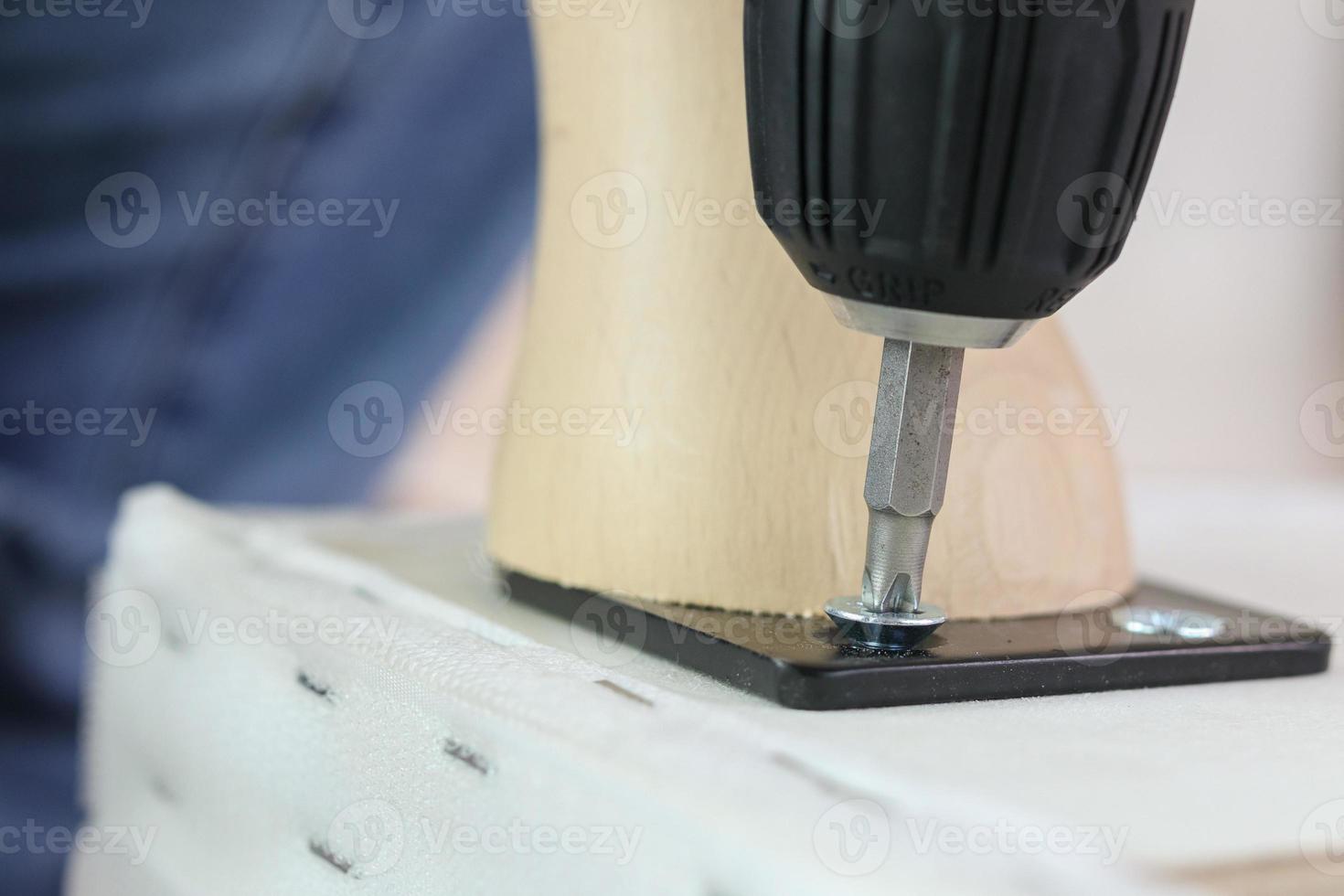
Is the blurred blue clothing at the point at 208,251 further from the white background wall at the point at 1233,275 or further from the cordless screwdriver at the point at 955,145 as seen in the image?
the cordless screwdriver at the point at 955,145

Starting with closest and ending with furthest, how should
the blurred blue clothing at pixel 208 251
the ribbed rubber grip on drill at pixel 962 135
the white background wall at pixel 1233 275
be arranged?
1. the ribbed rubber grip on drill at pixel 962 135
2. the blurred blue clothing at pixel 208 251
3. the white background wall at pixel 1233 275

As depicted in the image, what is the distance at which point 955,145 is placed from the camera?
11.0 inches

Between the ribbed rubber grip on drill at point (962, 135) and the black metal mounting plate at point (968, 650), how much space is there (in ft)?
0.30

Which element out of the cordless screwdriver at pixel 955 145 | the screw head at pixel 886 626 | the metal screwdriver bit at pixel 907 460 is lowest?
the screw head at pixel 886 626

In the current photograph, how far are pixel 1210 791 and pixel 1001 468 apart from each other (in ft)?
0.48

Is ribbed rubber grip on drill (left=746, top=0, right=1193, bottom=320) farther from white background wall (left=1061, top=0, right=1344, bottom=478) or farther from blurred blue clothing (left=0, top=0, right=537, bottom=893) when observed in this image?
white background wall (left=1061, top=0, right=1344, bottom=478)

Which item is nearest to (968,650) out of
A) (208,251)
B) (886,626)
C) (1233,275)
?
(886,626)

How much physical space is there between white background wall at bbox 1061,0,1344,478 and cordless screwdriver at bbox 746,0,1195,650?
0.69 m

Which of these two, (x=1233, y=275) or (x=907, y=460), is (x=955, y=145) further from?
(x=1233, y=275)

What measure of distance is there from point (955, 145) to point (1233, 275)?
0.80 meters

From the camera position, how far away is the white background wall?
0.97 meters

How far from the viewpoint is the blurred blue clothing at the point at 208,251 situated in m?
0.80

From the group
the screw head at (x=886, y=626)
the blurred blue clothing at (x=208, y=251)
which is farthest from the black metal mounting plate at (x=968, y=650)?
the blurred blue clothing at (x=208, y=251)

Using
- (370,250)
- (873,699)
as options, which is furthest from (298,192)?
(873,699)
